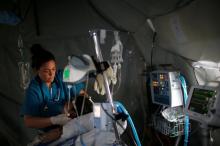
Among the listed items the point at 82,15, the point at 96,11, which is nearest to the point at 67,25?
the point at 82,15

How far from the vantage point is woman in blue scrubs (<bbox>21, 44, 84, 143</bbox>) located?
1.77 m

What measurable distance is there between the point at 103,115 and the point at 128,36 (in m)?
1.43

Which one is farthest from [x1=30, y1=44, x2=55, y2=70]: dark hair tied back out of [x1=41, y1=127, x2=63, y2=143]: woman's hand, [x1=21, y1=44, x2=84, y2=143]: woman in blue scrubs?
[x1=41, y1=127, x2=63, y2=143]: woman's hand

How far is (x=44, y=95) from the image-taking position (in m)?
1.95

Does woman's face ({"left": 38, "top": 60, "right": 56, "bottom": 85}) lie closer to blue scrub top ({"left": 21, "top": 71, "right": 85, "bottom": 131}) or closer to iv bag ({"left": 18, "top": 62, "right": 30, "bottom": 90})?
blue scrub top ({"left": 21, "top": 71, "right": 85, "bottom": 131})

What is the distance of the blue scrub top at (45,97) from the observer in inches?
73.0

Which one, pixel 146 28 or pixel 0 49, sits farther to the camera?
pixel 0 49

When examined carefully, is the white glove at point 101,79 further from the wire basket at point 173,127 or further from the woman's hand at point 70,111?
the wire basket at point 173,127

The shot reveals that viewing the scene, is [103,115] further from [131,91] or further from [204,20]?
[131,91]

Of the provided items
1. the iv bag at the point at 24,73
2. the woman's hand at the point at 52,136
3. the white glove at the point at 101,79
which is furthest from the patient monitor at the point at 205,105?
the iv bag at the point at 24,73

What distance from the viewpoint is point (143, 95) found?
8.97ft

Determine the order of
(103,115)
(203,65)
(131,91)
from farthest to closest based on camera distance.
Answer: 1. (131,91)
2. (203,65)
3. (103,115)

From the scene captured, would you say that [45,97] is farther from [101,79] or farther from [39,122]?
[101,79]

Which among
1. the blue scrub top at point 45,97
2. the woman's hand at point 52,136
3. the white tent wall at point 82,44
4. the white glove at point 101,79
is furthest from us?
the white tent wall at point 82,44
